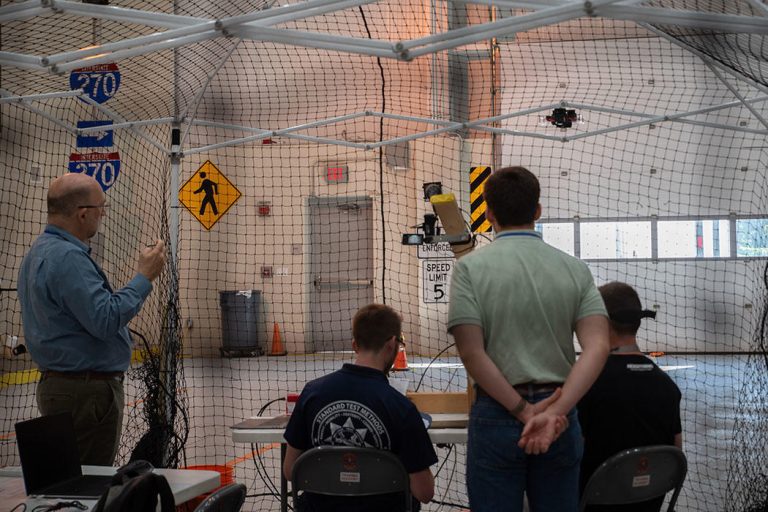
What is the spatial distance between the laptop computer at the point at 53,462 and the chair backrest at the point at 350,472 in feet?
2.20

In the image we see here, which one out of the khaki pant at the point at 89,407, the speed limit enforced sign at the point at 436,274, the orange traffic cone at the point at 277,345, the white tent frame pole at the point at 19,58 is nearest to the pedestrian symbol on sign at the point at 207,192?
the speed limit enforced sign at the point at 436,274

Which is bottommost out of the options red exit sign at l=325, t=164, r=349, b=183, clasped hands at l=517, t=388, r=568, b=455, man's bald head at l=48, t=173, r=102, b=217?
clasped hands at l=517, t=388, r=568, b=455

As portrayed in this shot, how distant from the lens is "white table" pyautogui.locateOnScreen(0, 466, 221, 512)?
239 cm

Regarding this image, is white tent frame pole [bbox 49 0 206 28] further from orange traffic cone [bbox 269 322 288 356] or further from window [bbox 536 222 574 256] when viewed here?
window [bbox 536 222 574 256]

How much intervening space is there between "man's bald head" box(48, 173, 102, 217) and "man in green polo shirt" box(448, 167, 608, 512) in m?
1.75

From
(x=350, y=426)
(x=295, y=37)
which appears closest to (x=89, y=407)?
(x=350, y=426)

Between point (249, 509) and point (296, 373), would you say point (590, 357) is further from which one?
point (296, 373)

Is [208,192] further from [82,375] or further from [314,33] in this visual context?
[82,375]

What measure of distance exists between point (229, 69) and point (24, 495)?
1125 centimetres

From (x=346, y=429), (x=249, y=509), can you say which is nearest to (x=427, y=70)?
(x=249, y=509)

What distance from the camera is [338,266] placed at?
1470 centimetres

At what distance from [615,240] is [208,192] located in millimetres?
9083

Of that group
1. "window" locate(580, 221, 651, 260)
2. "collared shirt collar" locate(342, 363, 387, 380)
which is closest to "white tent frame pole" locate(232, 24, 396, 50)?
"collared shirt collar" locate(342, 363, 387, 380)

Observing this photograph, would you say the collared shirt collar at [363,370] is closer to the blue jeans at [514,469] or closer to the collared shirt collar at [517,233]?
the blue jeans at [514,469]
